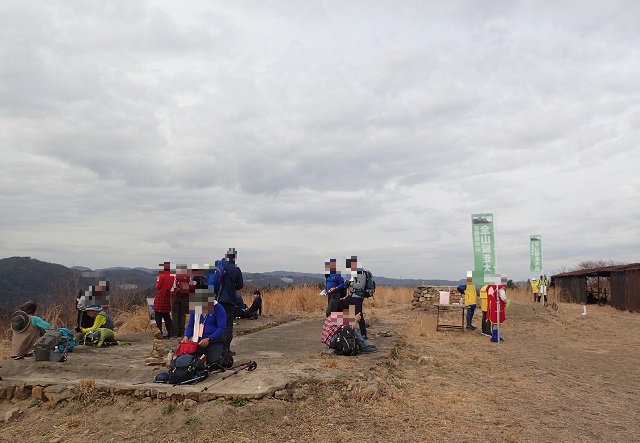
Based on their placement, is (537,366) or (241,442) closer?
(241,442)

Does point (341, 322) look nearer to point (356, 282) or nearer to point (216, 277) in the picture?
point (356, 282)

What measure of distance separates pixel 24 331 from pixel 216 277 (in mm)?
2865

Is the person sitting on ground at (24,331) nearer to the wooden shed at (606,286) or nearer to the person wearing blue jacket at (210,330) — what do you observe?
the person wearing blue jacket at (210,330)

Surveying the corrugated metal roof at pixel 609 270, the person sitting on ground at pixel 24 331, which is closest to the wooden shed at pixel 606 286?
the corrugated metal roof at pixel 609 270

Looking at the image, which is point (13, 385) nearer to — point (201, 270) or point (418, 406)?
point (201, 270)

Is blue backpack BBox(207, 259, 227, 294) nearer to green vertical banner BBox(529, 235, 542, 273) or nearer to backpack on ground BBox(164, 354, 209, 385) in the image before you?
backpack on ground BBox(164, 354, 209, 385)

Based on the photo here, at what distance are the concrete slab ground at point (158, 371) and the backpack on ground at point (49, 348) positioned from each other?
0.12 meters

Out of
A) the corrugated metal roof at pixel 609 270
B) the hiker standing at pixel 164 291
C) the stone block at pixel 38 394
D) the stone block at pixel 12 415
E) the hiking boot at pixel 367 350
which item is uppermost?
the corrugated metal roof at pixel 609 270

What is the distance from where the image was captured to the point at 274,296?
62.7ft

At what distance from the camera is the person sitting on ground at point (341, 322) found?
7.85 m

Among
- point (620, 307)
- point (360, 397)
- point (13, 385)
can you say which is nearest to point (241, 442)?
point (360, 397)

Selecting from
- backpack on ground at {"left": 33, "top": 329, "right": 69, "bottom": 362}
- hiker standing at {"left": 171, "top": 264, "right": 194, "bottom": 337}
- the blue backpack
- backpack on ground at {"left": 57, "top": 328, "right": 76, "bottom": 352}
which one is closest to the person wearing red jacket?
the blue backpack

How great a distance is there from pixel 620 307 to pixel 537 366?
1823 centimetres

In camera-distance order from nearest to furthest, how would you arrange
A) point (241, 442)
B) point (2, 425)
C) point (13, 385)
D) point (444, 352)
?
point (241, 442) → point (2, 425) → point (13, 385) → point (444, 352)
